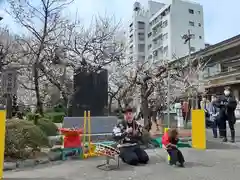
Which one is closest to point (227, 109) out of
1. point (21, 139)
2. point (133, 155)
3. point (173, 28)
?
point (133, 155)

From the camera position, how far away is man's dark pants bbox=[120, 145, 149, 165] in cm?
695

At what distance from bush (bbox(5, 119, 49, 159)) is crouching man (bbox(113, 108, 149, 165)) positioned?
7.53ft

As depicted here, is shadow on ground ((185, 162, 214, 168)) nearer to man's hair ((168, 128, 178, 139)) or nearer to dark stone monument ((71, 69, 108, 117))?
man's hair ((168, 128, 178, 139))

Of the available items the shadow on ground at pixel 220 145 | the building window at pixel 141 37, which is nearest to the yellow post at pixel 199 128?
the shadow on ground at pixel 220 145

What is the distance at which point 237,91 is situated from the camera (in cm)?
3039

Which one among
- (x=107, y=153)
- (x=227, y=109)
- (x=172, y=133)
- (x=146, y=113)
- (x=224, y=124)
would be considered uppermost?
(x=227, y=109)

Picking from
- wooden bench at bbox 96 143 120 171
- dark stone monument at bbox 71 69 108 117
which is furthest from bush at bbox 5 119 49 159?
dark stone monument at bbox 71 69 108 117

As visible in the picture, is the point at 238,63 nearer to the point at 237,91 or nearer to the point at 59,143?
the point at 237,91

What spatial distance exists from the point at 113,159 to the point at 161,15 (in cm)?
5919

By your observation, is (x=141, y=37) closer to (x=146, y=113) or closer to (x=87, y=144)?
(x=146, y=113)

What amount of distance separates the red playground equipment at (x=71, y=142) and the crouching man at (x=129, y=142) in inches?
56.1

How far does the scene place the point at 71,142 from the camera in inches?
316

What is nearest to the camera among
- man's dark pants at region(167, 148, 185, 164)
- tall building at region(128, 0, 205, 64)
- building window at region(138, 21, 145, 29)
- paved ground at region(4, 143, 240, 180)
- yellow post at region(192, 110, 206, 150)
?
paved ground at region(4, 143, 240, 180)

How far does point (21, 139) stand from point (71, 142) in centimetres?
137
